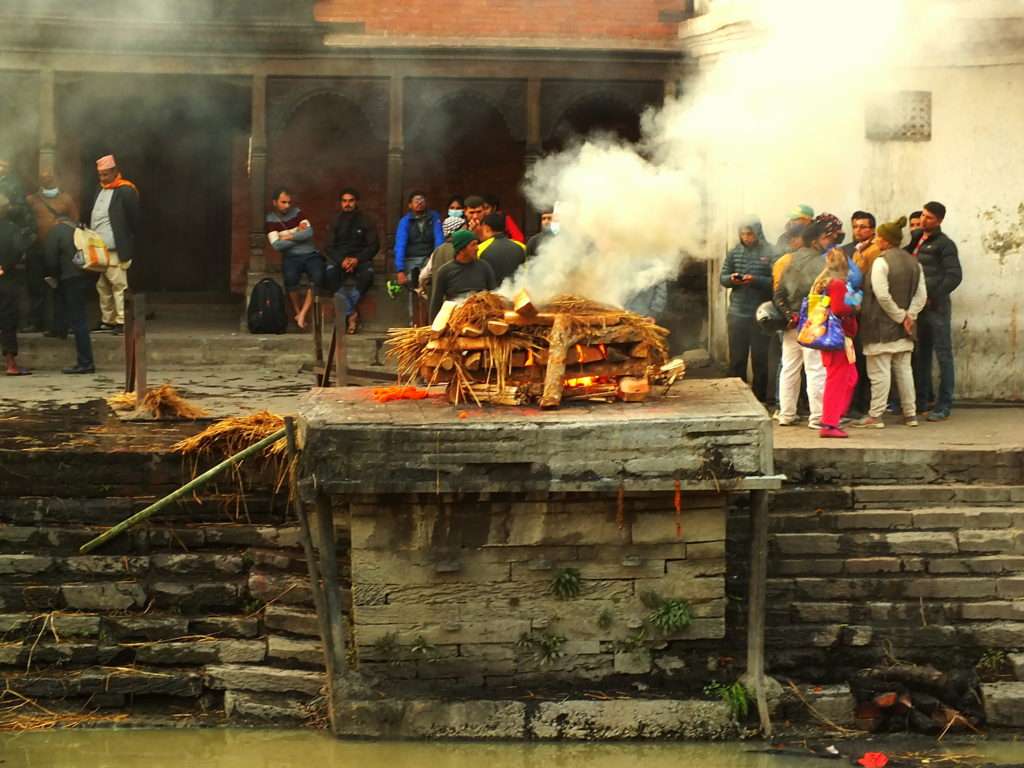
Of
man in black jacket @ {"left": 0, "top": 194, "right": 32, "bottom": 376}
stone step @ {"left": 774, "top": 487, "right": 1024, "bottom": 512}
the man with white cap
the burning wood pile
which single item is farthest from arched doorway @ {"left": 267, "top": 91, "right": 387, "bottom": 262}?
the burning wood pile

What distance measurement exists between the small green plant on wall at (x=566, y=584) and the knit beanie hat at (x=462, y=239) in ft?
10.5

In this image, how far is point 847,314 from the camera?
12.2 m

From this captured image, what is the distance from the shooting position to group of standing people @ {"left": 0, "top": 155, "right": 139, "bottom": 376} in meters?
15.0

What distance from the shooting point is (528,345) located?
9797mm

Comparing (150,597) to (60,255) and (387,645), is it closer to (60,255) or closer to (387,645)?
(387,645)

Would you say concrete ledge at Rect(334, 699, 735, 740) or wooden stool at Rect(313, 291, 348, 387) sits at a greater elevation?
wooden stool at Rect(313, 291, 348, 387)

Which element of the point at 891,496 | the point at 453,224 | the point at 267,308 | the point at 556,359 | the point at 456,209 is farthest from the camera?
the point at 267,308

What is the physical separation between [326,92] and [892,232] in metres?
6.75

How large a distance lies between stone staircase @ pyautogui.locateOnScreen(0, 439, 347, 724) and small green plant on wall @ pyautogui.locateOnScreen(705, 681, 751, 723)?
2.14 metres

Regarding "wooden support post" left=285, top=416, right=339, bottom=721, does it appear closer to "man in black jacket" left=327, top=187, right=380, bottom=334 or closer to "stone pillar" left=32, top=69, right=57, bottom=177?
"man in black jacket" left=327, top=187, right=380, bottom=334

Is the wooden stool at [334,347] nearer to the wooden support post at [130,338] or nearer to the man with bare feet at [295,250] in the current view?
the wooden support post at [130,338]

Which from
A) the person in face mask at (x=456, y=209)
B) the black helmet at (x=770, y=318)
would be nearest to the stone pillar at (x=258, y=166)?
the person in face mask at (x=456, y=209)

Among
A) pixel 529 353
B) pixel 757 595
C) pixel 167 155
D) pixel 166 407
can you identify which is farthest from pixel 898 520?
pixel 167 155

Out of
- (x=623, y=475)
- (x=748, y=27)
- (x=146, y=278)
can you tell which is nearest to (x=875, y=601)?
(x=623, y=475)
